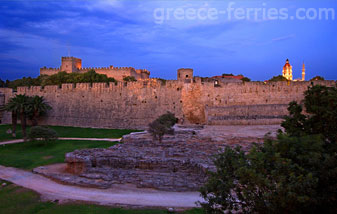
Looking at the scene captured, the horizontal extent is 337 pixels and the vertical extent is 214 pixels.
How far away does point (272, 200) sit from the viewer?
4.59 m

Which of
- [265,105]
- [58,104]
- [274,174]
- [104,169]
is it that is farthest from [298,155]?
[58,104]

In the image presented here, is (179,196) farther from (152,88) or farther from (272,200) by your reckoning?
(152,88)

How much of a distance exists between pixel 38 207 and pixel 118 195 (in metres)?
2.51

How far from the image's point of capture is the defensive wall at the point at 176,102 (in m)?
23.8

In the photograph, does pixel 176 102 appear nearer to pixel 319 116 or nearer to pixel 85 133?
pixel 85 133

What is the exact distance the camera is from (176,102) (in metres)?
26.7

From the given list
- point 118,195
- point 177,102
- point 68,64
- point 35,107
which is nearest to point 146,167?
point 118,195

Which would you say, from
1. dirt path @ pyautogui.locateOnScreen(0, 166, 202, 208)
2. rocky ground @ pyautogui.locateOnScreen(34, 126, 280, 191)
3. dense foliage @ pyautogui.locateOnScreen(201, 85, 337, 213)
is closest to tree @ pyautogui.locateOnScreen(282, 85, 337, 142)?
dense foliage @ pyautogui.locateOnScreen(201, 85, 337, 213)

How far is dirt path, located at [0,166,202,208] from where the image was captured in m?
8.28

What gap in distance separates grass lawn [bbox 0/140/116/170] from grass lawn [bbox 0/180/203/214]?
4.46 meters

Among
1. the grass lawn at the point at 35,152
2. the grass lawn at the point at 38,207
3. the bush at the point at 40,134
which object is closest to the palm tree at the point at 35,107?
the grass lawn at the point at 35,152

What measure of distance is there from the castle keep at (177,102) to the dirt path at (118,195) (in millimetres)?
13972

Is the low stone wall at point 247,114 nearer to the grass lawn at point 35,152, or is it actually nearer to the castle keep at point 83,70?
the grass lawn at point 35,152

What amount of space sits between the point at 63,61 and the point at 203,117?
43.8m
